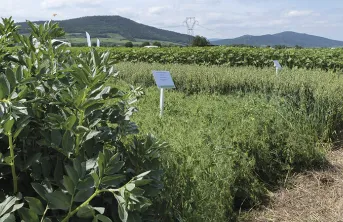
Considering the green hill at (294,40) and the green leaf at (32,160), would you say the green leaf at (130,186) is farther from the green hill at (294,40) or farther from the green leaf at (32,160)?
the green hill at (294,40)

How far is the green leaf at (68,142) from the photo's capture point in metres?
1.03

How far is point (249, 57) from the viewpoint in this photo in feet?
49.1

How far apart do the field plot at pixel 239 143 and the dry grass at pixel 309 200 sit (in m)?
0.11

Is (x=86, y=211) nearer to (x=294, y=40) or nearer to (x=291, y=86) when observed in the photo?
(x=291, y=86)

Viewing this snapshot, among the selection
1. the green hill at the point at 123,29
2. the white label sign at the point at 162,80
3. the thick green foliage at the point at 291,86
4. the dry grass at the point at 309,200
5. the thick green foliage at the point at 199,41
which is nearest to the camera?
the dry grass at the point at 309,200

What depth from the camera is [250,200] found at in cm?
340

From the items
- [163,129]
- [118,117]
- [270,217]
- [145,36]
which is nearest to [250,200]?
[270,217]

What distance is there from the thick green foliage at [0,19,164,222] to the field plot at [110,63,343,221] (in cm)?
61

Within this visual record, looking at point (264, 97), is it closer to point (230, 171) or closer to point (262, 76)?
point (262, 76)

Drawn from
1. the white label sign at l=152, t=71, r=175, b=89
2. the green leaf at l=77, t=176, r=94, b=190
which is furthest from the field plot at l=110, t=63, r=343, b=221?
the green leaf at l=77, t=176, r=94, b=190

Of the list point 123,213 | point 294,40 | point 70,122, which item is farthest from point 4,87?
point 294,40

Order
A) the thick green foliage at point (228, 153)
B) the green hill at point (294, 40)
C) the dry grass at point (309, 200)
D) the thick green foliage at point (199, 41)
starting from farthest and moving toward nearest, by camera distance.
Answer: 1. the green hill at point (294, 40)
2. the thick green foliage at point (199, 41)
3. the dry grass at point (309, 200)
4. the thick green foliage at point (228, 153)

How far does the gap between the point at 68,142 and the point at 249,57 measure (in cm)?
1439

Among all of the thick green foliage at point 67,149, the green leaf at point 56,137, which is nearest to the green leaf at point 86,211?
the thick green foliage at point 67,149
